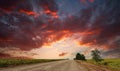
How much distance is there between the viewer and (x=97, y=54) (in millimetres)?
102188

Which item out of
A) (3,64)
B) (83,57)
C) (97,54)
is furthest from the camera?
(83,57)

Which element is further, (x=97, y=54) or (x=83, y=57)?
(x=83, y=57)

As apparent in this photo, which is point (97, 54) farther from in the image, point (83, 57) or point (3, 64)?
point (3, 64)

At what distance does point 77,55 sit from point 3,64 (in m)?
131

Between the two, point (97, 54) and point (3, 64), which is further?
point (97, 54)

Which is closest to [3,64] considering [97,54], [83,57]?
[97,54]

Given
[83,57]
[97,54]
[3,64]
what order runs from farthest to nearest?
[83,57]
[97,54]
[3,64]

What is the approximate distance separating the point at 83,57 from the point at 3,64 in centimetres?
12377

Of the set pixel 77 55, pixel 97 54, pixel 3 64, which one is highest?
pixel 77 55

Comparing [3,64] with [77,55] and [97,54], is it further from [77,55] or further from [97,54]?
[77,55]

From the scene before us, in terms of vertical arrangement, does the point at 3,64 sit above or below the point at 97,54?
below

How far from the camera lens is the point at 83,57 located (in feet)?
501

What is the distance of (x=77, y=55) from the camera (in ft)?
530

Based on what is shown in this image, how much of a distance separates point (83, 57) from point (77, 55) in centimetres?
1008
